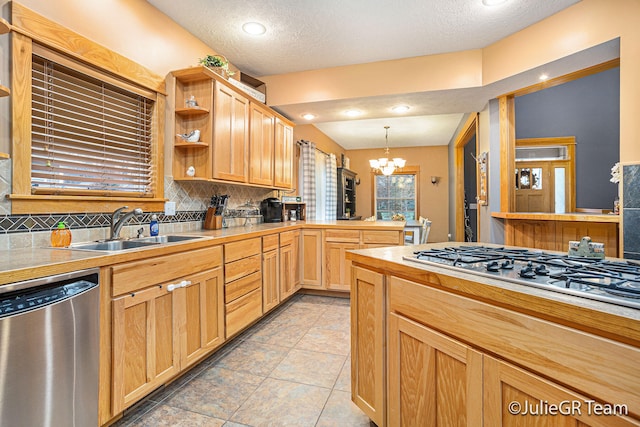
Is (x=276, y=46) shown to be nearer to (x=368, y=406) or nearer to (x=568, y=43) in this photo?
(x=568, y=43)

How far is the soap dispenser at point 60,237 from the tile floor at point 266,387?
0.98 m

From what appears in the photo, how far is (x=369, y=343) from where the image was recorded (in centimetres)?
145

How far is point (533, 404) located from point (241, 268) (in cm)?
208

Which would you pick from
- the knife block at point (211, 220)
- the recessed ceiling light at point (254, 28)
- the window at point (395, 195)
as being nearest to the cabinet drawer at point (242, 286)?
the knife block at point (211, 220)

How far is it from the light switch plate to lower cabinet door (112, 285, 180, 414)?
0.92 m

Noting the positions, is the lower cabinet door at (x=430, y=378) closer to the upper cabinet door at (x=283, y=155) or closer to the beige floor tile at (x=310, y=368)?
the beige floor tile at (x=310, y=368)

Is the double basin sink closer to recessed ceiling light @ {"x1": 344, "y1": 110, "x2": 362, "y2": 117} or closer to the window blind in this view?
the window blind

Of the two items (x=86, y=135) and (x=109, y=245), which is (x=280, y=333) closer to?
(x=109, y=245)

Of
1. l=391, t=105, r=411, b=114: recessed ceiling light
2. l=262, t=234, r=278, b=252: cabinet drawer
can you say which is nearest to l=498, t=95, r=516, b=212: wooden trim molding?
l=391, t=105, r=411, b=114: recessed ceiling light

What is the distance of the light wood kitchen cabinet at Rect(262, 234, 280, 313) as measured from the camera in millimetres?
2864

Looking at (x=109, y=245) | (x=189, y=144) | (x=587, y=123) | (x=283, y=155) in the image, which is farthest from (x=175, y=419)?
(x=587, y=123)

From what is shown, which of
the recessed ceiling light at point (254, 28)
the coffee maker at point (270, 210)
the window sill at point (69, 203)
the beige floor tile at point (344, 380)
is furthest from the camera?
the coffee maker at point (270, 210)

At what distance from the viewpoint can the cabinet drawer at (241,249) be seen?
2.32 metres

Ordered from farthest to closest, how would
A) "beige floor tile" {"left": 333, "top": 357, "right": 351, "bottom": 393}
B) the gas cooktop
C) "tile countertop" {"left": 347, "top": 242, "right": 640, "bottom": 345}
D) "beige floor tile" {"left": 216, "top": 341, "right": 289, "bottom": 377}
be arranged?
"beige floor tile" {"left": 216, "top": 341, "right": 289, "bottom": 377}, "beige floor tile" {"left": 333, "top": 357, "right": 351, "bottom": 393}, the gas cooktop, "tile countertop" {"left": 347, "top": 242, "right": 640, "bottom": 345}
